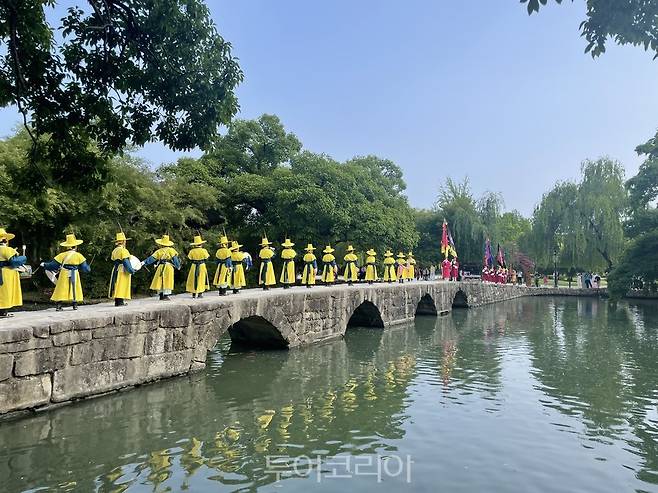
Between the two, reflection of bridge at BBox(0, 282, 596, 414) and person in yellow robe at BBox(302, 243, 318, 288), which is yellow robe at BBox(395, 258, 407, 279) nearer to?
person in yellow robe at BBox(302, 243, 318, 288)

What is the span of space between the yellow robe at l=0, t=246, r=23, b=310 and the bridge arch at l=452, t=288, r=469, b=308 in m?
23.2

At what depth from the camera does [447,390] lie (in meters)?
9.38

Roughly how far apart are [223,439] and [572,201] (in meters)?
35.1

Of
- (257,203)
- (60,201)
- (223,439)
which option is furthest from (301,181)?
(223,439)

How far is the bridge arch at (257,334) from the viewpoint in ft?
40.9

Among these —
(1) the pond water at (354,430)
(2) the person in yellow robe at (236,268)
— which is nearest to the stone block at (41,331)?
(1) the pond water at (354,430)

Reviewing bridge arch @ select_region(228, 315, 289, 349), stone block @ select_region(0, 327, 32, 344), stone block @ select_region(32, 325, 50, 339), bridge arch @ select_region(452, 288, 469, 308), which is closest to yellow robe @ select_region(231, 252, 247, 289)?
bridge arch @ select_region(228, 315, 289, 349)

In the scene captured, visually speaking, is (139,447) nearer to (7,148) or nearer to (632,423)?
(632,423)

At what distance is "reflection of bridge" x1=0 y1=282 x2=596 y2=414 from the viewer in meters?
6.66

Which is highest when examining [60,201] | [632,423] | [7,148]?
[7,148]

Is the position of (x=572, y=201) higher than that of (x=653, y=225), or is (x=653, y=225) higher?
(x=572, y=201)

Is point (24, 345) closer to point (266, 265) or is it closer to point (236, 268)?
point (236, 268)

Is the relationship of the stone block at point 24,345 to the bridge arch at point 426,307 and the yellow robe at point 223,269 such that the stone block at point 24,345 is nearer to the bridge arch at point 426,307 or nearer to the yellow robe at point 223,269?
→ the yellow robe at point 223,269

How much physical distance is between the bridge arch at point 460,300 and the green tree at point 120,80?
78.9 ft
